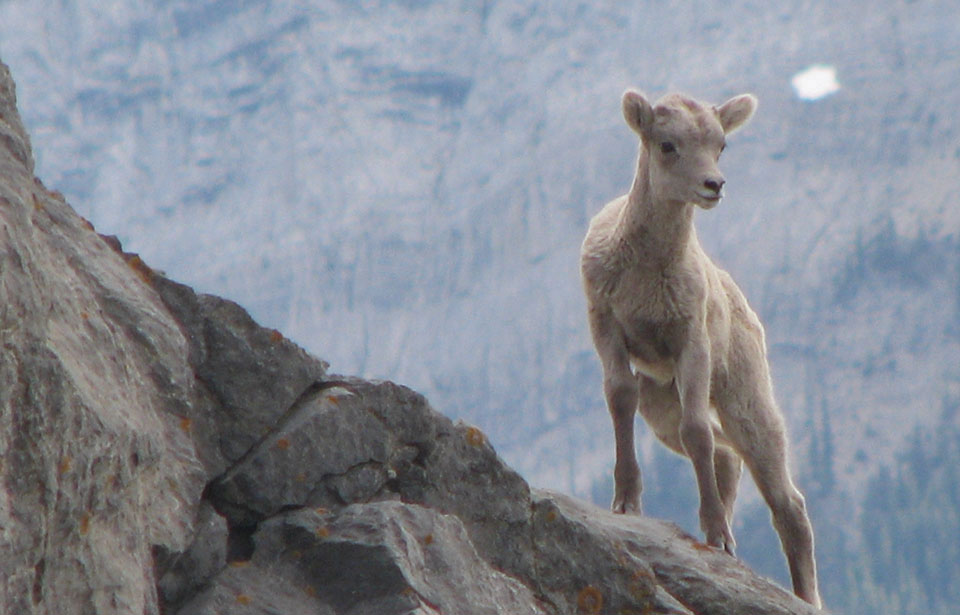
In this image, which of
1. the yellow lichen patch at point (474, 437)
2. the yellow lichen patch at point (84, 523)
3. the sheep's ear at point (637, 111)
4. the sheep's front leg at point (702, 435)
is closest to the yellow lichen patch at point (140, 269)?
the yellow lichen patch at point (474, 437)

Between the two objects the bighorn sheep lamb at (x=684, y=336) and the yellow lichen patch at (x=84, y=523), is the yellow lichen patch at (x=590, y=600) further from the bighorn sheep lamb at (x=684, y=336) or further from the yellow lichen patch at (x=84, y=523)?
the yellow lichen patch at (x=84, y=523)

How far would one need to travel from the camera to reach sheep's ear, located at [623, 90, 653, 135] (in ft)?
41.0

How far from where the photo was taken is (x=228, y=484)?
7996 millimetres

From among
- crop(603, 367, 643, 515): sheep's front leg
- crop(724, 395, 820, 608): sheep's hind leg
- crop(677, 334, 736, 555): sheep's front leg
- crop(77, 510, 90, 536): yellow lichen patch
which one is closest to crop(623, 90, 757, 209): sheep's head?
crop(677, 334, 736, 555): sheep's front leg

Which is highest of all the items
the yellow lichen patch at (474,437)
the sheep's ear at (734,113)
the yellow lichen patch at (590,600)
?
the sheep's ear at (734,113)

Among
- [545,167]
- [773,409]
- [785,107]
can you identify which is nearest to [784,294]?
[785,107]

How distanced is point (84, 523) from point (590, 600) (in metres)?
3.77

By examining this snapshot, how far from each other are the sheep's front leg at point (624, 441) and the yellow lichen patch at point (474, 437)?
2.64 metres

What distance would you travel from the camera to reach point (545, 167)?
646ft

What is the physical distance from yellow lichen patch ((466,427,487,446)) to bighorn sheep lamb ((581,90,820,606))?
2745 mm

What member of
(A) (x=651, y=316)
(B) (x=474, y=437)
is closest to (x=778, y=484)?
(A) (x=651, y=316)

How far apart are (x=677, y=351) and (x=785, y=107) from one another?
194555mm

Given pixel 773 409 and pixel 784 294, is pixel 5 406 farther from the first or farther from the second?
pixel 784 294

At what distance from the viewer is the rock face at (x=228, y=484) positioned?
609 cm
